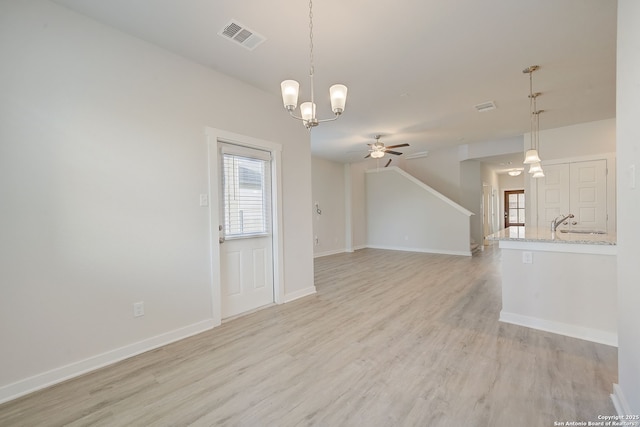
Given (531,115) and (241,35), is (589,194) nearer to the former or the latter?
(531,115)

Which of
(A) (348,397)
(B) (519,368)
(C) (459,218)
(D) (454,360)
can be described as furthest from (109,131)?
(C) (459,218)

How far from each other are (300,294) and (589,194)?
6.02 meters

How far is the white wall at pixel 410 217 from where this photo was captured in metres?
7.43

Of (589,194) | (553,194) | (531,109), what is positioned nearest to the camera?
(531,109)

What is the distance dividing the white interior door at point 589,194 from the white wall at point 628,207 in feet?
16.1

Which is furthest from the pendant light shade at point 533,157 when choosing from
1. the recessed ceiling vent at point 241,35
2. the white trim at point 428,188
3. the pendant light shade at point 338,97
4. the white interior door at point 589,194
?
the white trim at point 428,188

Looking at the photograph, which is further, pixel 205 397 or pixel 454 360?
pixel 454 360

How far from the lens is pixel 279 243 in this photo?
12.2ft

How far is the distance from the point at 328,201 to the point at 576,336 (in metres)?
6.11

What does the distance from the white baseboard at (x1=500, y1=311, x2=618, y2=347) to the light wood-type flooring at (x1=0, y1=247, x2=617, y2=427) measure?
0.35 ft

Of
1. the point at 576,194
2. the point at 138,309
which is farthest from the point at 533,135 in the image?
the point at 138,309

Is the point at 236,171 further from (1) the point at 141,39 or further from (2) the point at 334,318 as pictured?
(2) the point at 334,318

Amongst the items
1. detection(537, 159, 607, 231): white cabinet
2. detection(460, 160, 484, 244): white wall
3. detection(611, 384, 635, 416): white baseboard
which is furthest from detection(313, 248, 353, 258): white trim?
detection(611, 384, 635, 416): white baseboard

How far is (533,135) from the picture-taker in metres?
5.80
